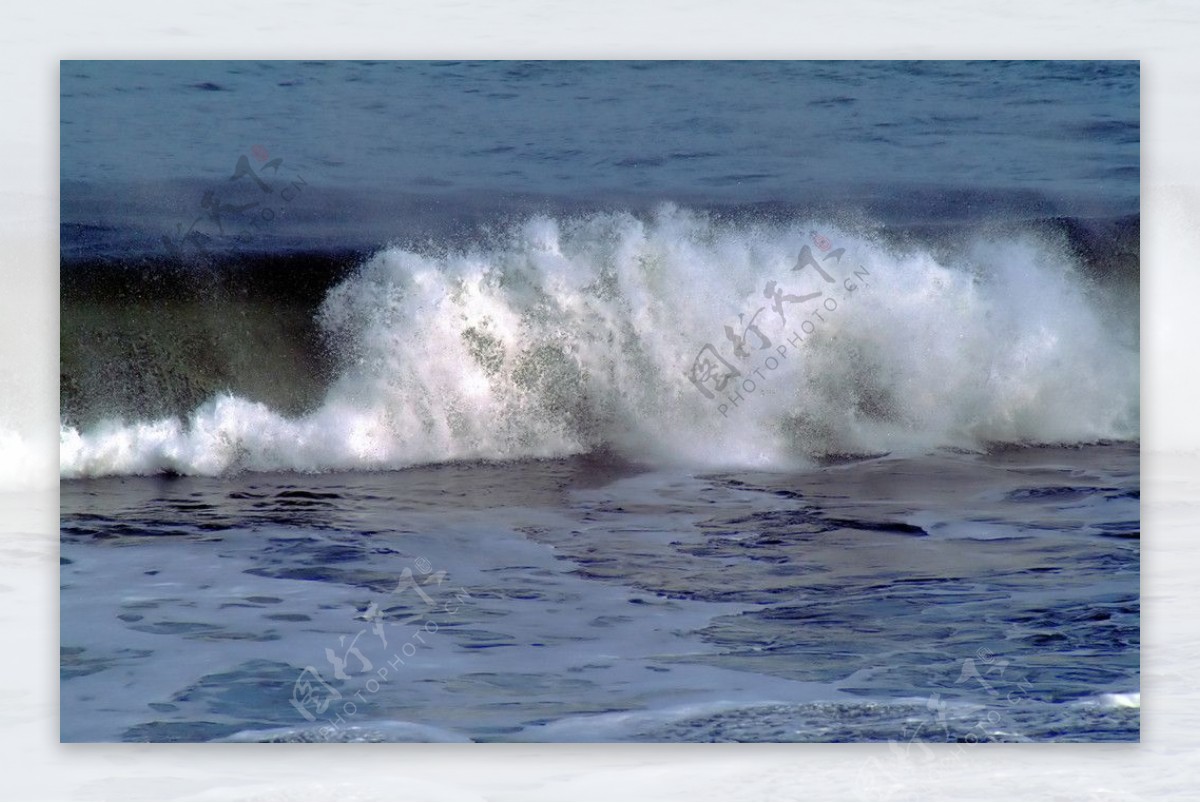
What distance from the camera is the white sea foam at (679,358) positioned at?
378 cm

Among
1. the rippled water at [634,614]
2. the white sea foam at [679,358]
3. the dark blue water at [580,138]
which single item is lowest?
the rippled water at [634,614]

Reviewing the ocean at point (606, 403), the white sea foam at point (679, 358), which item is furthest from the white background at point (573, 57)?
the white sea foam at point (679, 358)

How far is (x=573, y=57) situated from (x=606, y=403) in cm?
92

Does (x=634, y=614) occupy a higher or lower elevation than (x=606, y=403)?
lower

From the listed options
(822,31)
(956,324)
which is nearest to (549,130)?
(822,31)

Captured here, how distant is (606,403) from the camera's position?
3824 millimetres

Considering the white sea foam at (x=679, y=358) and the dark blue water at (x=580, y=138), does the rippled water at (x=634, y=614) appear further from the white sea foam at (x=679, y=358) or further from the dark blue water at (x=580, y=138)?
the dark blue water at (x=580, y=138)

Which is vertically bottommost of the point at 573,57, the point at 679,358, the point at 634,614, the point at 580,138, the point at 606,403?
the point at 634,614

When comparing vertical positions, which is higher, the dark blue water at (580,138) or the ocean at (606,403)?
the dark blue water at (580,138)

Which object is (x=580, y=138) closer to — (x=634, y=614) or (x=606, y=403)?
(x=606, y=403)

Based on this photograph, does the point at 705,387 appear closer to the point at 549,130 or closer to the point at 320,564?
the point at 549,130

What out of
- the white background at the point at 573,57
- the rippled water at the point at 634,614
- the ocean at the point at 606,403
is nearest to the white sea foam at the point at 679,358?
the ocean at the point at 606,403

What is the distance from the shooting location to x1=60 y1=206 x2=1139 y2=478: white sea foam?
12.4 feet

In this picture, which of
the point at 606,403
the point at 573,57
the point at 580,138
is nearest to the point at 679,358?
the point at 606,403
